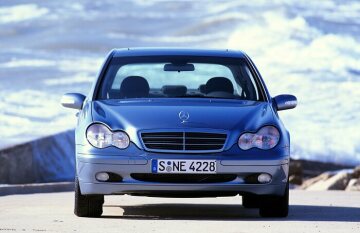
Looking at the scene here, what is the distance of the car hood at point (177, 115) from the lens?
10.6 m

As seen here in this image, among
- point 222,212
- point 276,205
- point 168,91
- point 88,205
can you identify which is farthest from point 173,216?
point 168,91

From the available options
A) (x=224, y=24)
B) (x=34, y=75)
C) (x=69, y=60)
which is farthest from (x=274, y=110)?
(x=224, y=24)

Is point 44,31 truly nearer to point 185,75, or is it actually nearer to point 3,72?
point 3,72

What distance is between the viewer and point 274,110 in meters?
11.3

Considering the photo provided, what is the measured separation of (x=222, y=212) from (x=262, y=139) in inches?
51.9

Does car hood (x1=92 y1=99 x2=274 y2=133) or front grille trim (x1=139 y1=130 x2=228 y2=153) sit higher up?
car hood (x1=92 y1=99 x2=274 y2=133)

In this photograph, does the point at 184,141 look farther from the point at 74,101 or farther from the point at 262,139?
the point at 74,101

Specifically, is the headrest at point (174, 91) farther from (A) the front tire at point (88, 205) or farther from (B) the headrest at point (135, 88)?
(A) the front tire at point (88, 205)

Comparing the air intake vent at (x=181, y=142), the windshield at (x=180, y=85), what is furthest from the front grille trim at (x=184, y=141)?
the windshield at (x=180, y=85)

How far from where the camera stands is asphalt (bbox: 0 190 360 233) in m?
9.71

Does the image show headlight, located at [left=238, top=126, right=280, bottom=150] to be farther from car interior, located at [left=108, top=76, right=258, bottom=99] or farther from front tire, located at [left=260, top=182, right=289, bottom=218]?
car interior, located at [left=108, top=76, right=258, bottom=99]

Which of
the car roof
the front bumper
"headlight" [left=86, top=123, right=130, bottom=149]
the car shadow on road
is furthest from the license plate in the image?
the car roof

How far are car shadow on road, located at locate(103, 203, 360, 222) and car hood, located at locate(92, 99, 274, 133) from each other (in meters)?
0.70

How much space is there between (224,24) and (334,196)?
3792cm
